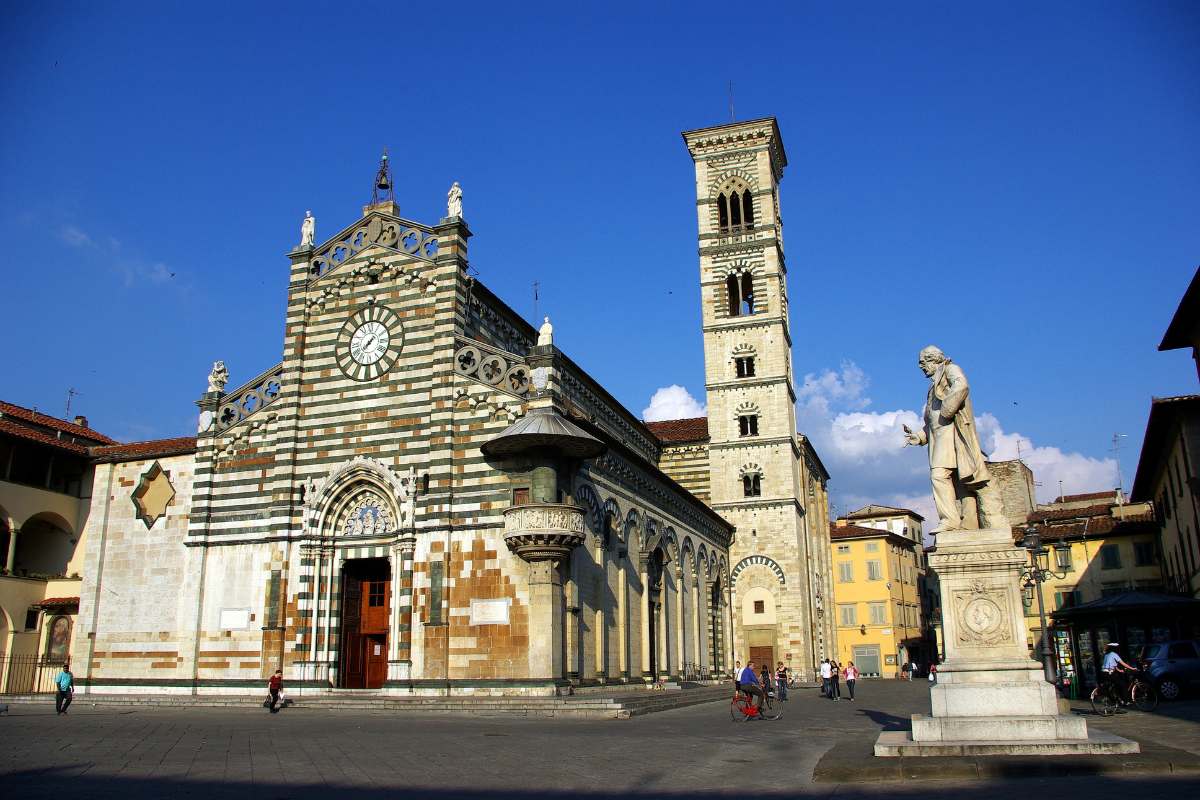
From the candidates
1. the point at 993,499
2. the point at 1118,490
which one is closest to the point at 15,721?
the point at 993,499

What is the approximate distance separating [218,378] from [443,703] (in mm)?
14509

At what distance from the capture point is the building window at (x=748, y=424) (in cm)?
4884

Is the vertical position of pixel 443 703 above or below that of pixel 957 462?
below

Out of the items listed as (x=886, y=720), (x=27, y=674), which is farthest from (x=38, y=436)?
(x=886, y=720)

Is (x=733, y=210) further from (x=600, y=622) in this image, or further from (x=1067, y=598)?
(x=600, y=622)

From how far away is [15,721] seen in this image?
2045cm

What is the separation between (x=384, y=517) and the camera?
28766 mm

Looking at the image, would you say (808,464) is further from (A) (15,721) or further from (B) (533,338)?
(A) (15,721)

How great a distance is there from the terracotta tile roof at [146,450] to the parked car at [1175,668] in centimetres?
2894

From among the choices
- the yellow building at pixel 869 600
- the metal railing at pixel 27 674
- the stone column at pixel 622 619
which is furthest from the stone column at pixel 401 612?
the yellow building at pixel 869 600

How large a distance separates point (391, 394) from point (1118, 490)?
5559 centimetres

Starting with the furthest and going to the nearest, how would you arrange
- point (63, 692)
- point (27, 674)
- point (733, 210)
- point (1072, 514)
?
point (1072, 514), point (733, 210), point (27, 674), point (63, 692)

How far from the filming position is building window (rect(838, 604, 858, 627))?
62.8 m

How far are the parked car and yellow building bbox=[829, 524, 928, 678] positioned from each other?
37.1 meters
